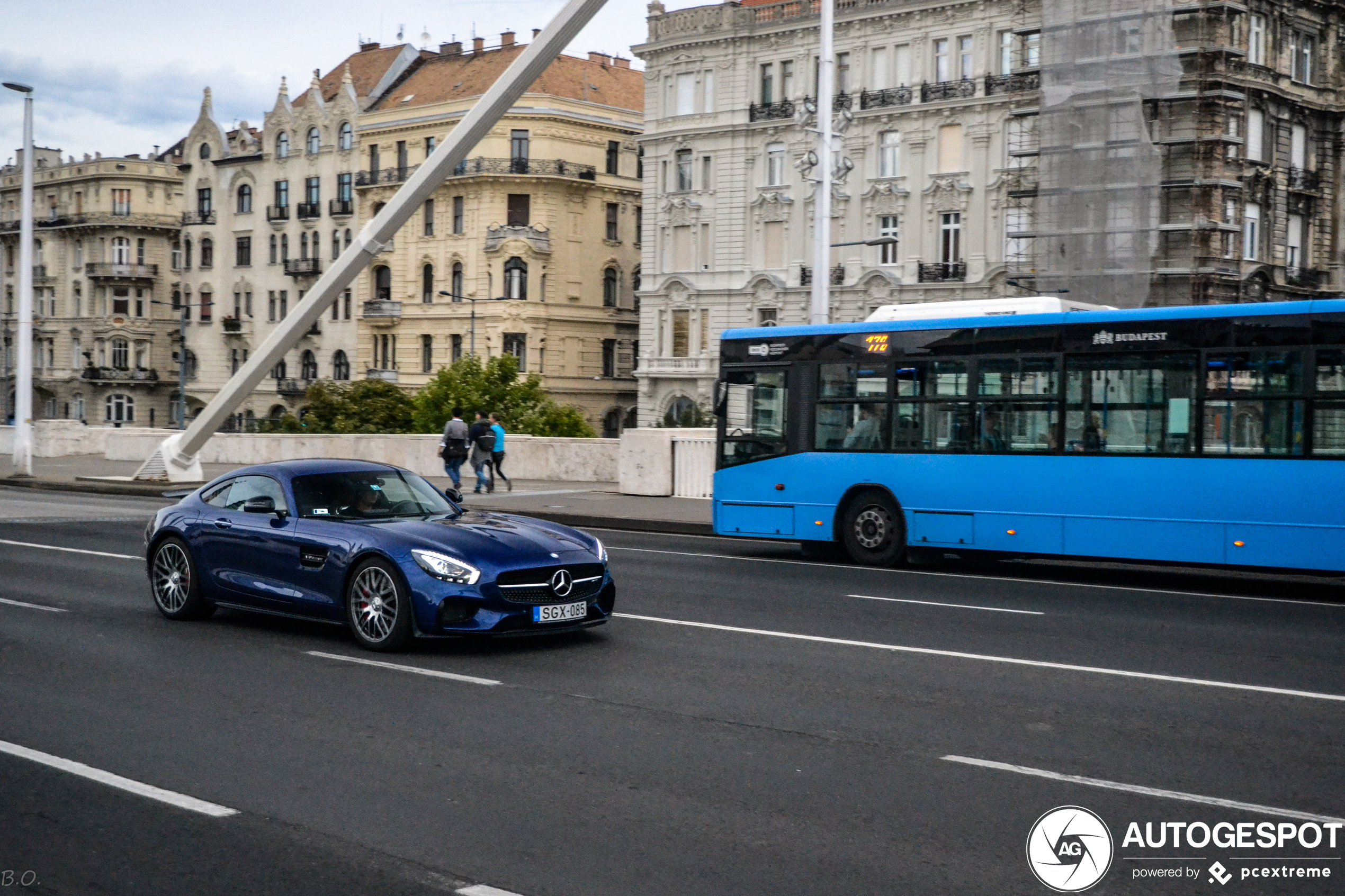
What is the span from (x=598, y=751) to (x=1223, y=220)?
43.5 meters

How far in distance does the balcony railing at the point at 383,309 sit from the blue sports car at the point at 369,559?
6594cm

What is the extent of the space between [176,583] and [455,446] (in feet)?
62.0

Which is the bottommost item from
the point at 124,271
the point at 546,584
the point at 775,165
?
the point at 546,584

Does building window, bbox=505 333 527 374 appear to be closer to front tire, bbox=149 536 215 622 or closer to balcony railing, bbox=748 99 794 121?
balcony railing, bbox=748 99 794 121

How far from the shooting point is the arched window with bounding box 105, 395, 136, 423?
303ft

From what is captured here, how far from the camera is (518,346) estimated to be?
73875 millimetres

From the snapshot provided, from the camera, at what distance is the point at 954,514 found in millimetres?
17141

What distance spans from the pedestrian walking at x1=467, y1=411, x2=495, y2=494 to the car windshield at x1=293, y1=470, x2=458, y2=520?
19.5 m

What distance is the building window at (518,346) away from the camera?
73562mm

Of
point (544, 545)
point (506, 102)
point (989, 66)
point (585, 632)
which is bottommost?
point (585, 632)

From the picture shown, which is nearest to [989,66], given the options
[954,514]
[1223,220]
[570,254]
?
[1223,220]

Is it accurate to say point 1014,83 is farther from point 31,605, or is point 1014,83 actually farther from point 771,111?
point 31,605

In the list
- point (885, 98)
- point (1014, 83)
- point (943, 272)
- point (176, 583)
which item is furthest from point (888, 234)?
point (176, 583)

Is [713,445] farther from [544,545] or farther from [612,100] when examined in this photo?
[612,100]
